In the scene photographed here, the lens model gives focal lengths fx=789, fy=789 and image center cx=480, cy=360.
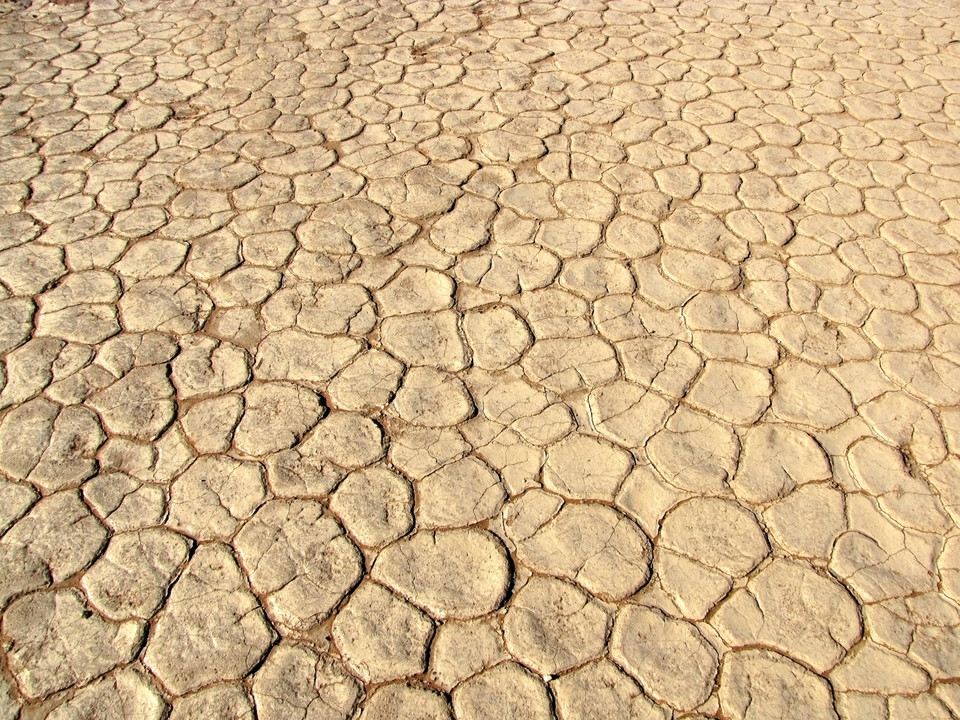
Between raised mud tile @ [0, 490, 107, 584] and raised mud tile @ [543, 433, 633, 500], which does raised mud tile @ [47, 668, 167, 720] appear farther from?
raised mud tile @ [543, 433, 633, 500]

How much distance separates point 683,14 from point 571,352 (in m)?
3.58

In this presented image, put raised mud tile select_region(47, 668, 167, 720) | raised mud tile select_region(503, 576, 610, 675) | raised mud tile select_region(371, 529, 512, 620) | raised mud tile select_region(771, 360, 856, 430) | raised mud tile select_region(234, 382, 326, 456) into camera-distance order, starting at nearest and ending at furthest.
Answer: raised mud tile select_region(47, 668, 167, 720)
raised mud tile select_region(503, 576, 610, 675)
raised mud tile select_region(371, 529, 512, 620)
raised mud tile select_region(234, 382, 326, 456)
raised mud tile select_region(771, 360, 856, 430)

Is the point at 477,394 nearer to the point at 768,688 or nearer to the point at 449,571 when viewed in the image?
the point at 449,571

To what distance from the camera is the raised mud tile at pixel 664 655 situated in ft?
Result: 6.03

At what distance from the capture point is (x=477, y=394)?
8.36 ft

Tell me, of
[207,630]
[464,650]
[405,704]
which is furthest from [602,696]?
[207,630]

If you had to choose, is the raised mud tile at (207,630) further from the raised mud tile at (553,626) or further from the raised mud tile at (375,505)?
the raised mud tile at (553,626)

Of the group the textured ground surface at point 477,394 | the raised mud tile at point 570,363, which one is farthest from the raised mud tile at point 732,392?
the raised mud tile at point 570,363

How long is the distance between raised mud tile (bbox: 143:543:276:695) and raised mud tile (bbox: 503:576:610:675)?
601mm

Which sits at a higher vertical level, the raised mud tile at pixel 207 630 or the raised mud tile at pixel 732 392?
the raised mud tile at pixel 207 630

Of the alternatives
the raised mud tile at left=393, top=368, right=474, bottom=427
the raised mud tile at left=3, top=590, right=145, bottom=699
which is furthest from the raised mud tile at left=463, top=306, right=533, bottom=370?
the raised mud tile at left=3, top=590, right=145, bottom=699

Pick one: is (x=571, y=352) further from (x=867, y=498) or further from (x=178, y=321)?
(x=178, y=321)

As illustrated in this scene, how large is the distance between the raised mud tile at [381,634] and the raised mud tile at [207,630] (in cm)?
19

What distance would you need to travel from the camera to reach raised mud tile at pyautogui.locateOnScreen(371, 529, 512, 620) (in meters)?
2.00
